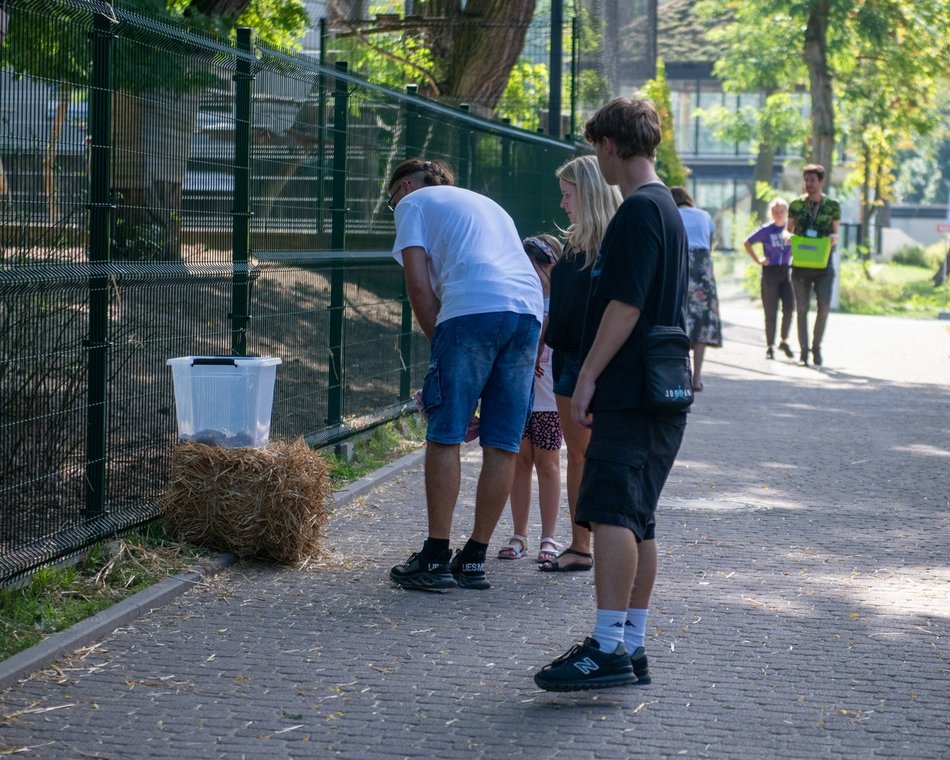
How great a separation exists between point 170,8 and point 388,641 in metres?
5.43

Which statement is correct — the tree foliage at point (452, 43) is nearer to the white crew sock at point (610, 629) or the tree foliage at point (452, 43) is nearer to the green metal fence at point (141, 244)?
the green metal fence at point (141, 244)

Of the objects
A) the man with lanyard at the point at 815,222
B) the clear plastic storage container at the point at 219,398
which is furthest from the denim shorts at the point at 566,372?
the man with lanyard at the point at 815,222

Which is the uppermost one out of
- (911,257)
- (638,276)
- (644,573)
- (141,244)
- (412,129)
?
(412,129)

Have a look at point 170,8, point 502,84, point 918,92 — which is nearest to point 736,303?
point 918,92

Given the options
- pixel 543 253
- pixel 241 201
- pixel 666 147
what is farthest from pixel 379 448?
pixel 666 147

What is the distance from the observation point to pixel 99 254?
18.7ft

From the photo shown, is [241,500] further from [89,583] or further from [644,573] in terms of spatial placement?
[644,573]

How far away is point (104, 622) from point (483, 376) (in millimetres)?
1874

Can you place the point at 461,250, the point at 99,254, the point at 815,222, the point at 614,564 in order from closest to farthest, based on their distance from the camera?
the point at 614,564 < the point at 99,254 < the point at 461,250 < the point at 815,222

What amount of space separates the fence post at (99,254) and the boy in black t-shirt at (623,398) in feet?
7.13

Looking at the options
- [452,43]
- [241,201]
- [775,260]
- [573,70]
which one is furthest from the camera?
[775,260]

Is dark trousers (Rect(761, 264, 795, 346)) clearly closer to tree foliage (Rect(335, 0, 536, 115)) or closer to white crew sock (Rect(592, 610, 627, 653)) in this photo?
tree foliage (Rect(335, 0, 536, 115))

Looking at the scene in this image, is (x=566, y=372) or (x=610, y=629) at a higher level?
(x=566, y=372)

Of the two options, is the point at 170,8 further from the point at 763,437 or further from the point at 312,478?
the point at 763,437
